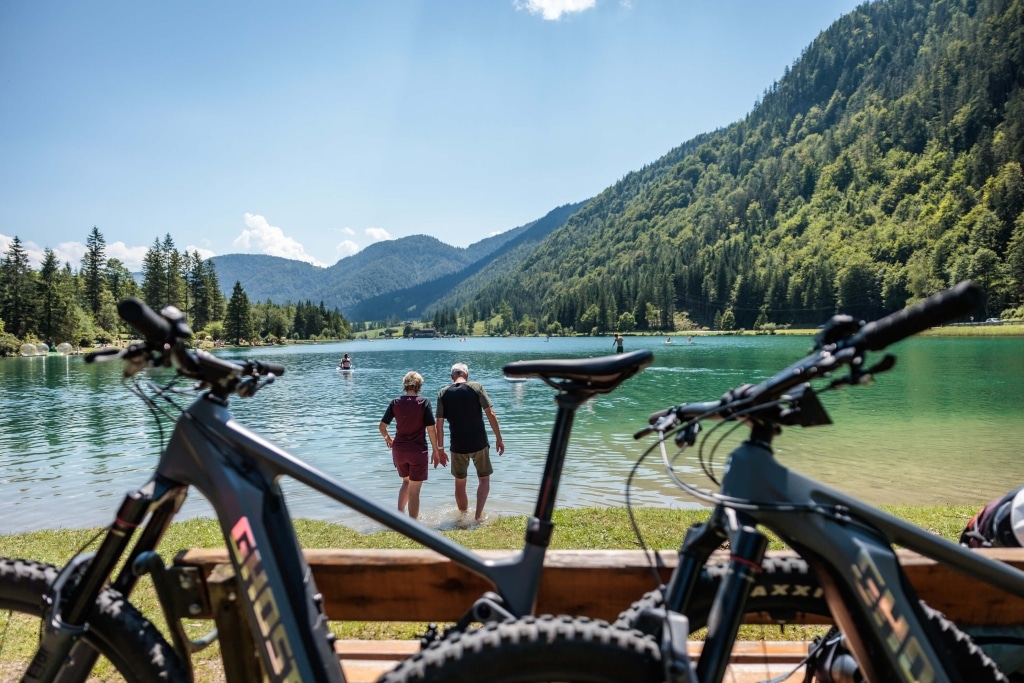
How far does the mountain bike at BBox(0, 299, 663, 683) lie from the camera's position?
186cm

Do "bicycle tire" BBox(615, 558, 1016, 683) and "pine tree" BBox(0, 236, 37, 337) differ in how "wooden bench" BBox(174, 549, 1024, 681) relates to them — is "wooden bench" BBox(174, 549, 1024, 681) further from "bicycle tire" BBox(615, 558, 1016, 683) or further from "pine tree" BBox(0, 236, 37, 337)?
"pine tree" BBox(0, 236, 37, 337)

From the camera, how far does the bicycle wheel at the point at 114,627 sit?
198cm

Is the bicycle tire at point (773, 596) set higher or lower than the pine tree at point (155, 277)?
lower

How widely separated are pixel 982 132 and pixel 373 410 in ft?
559

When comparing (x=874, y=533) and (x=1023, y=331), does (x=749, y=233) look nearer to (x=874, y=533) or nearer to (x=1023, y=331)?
(x=1023, y=331)

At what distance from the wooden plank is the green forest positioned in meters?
62.4

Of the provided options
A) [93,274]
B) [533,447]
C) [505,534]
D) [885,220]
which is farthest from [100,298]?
[885,220]

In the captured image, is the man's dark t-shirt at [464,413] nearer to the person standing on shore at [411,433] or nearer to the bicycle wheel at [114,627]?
the person standing on shore at [411,433]

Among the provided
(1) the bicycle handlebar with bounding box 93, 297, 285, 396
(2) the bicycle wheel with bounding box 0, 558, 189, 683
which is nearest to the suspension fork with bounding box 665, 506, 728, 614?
(1) the bicycle handlebar with bounding box 93, 297, 285, 396

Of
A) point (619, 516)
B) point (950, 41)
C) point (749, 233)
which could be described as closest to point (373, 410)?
point (619, 516)

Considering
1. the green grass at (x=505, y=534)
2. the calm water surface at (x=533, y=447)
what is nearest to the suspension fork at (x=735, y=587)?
the green grass at (x=505, y=534)

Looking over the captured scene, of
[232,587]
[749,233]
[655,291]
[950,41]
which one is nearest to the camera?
[232,587]

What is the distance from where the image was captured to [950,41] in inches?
6939

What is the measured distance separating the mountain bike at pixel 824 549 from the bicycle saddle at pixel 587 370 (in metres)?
0.28
